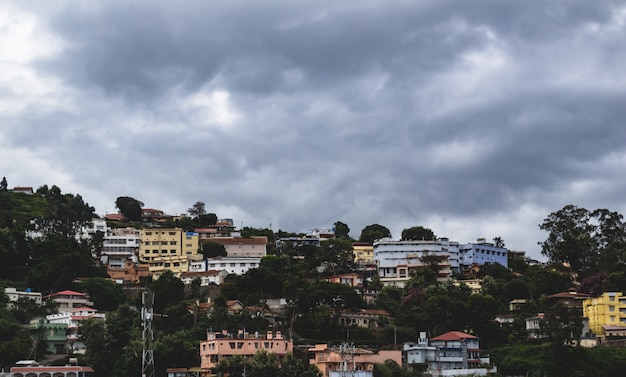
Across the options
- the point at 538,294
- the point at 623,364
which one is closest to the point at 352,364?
the point at 623,364

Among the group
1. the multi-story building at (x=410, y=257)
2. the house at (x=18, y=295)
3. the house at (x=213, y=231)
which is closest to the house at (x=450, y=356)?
the multi-story building at (x=410, y=257)

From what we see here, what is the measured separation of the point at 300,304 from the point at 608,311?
28.6 meters

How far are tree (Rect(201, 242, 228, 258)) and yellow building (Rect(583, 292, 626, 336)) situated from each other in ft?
170

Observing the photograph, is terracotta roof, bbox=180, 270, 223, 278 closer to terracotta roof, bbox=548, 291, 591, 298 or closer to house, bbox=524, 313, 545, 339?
terracotta roof, bbox=548, 291, 591, 298

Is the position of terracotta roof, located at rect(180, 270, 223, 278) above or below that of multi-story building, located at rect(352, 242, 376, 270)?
below

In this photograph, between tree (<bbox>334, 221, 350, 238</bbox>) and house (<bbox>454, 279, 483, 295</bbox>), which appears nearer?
house (<bbox>454, 279, 483, 295</bbox>)

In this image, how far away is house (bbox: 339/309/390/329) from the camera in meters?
89.2

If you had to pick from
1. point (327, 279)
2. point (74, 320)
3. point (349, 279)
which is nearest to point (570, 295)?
point (349, 279)

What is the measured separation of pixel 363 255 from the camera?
128 metres

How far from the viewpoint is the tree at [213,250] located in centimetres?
12088

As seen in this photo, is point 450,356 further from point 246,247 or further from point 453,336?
point 246,247

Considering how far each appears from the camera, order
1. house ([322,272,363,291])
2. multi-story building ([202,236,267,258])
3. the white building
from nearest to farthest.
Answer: house ([322,272,363,291]) < the white building < multi-story building ([202,236,267,258])

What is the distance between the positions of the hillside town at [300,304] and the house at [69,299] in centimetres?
14

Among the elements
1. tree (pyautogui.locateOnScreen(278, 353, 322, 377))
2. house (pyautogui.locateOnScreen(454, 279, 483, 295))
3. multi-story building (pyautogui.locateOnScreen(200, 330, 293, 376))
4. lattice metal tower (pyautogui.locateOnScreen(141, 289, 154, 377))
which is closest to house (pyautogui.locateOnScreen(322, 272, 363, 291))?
house (pyautogui.locateOnScreen(454, 279, 483, 295))
